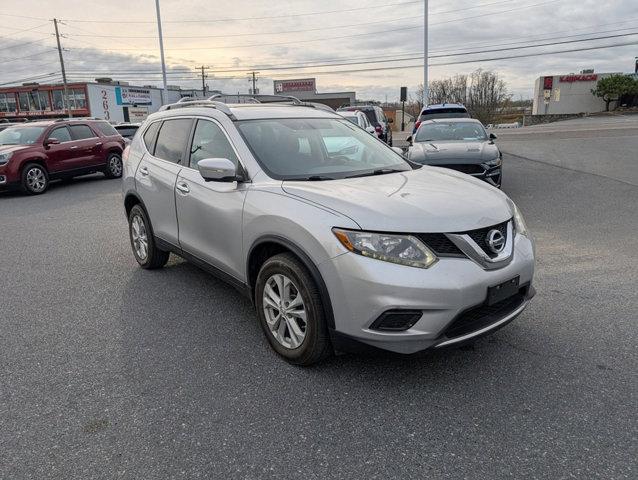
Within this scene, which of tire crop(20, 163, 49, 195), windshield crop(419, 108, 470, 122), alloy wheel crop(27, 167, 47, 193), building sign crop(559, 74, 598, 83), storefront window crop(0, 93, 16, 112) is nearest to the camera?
tire crop(20, 163, 49, 195)

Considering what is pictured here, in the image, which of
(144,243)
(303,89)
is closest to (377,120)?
(144,243)

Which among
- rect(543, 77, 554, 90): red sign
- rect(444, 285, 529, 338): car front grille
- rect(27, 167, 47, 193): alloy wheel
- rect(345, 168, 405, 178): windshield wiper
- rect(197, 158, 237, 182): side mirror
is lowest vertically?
rect(27, 167, 47, 193): alloy wheel

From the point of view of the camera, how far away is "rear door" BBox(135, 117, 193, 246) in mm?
4727

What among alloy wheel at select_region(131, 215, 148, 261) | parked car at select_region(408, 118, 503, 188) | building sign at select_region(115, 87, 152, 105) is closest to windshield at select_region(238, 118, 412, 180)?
alloy wheel at select_region(131, 215, 148, 261)

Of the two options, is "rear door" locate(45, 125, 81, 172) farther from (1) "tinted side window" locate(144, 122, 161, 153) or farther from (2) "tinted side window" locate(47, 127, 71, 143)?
(1) "tinted side window" locate(144, 122, 161, 153)

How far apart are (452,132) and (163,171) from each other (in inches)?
289

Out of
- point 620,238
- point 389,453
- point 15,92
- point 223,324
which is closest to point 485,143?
point 620,238

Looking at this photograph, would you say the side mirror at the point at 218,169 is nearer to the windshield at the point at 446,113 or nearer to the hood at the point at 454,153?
the hood at the point at 454,153

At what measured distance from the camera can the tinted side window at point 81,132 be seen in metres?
13.5

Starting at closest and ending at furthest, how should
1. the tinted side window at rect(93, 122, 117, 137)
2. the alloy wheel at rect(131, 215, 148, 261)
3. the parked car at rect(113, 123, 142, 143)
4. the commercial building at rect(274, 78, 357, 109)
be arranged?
the alloy wheel at rect(131, 215, 148, 261) < the tinted side window at rect(93, 122, 117, 137) < the parked car at rect(113, 123, 142, 143) < the commercial building at rect(274, 78, 357, 109)

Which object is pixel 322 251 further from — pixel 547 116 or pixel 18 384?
pixel 547 116

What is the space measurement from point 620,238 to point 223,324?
534 cm

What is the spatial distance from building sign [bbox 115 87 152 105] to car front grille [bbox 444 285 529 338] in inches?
2712

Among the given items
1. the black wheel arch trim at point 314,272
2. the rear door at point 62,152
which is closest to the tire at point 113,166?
the rear door at point 62,152
